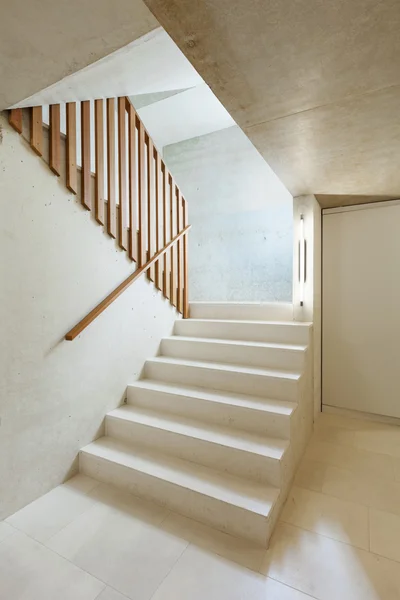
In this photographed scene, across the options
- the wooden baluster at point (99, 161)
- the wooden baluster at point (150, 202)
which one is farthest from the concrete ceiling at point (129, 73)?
the wooden baluster at point (150, 202)

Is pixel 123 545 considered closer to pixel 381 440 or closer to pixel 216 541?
pixel 216 541

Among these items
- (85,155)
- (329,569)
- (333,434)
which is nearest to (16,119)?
(85,155)

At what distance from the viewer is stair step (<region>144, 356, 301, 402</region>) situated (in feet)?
7.50

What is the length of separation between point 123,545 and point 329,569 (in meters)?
1.09

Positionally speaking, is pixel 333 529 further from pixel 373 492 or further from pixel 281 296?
pixel 281 296

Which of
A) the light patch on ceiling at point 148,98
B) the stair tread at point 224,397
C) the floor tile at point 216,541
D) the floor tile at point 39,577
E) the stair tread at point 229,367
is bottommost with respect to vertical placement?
the floor tile at point 216,541

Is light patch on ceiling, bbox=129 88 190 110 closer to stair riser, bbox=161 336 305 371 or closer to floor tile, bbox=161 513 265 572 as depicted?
stair riser, bbox=161 336 305 371

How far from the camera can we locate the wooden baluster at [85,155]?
2.22 metres

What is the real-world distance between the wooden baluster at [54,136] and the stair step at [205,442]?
1996mm

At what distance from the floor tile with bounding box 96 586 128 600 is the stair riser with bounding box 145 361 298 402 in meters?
1.44

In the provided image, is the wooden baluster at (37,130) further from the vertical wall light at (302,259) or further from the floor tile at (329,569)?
the floor tile at (329,569)

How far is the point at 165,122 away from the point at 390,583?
556 centimetres

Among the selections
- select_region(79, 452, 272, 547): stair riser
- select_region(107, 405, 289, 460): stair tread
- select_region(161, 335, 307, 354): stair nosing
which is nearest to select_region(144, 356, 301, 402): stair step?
select_region(161, 335, 307, 354): stair nosing

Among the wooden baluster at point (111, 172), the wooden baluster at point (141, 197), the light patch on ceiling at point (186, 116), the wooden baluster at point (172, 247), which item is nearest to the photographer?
the wooden baluster at point (111, 172)
